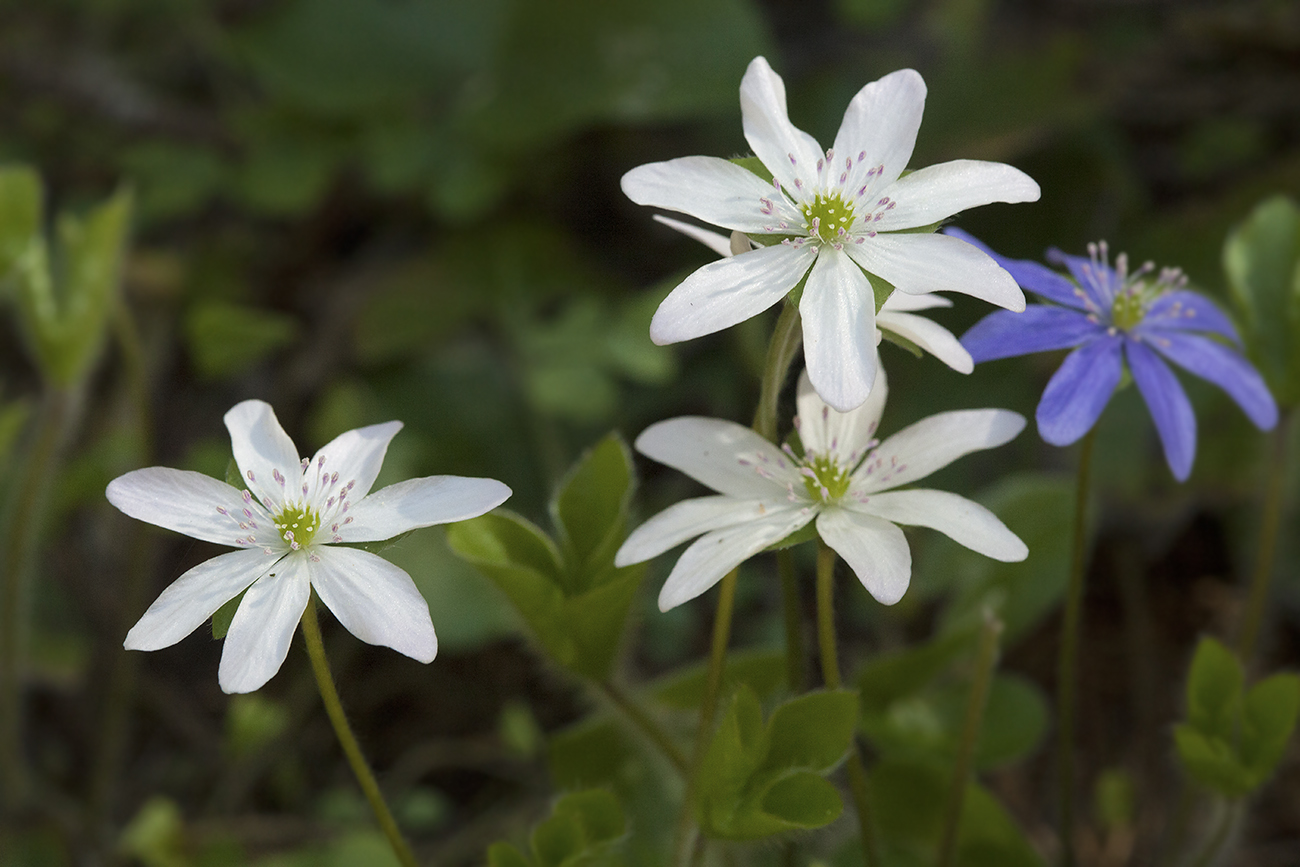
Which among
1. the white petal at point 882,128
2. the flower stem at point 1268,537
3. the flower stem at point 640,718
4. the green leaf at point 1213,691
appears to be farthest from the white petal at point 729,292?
the flower stem at point 1268,537

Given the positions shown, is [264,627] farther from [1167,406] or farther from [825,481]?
[1167,406]

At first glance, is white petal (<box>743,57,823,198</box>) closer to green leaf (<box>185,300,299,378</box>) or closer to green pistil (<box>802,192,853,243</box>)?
green pistil (<box>802,192,853,243</box>)

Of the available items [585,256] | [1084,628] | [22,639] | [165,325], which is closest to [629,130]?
[585,256]

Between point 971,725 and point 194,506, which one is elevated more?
point 194,506

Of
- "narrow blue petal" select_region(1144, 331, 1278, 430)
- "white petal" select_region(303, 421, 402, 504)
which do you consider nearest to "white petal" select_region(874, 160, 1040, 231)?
"narrow blue petal" select_region(1144, 331, 1278, 430)

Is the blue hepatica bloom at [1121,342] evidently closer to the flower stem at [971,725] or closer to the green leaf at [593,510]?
the flower stem at [971,725]

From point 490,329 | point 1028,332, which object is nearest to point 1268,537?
point 1028,332
